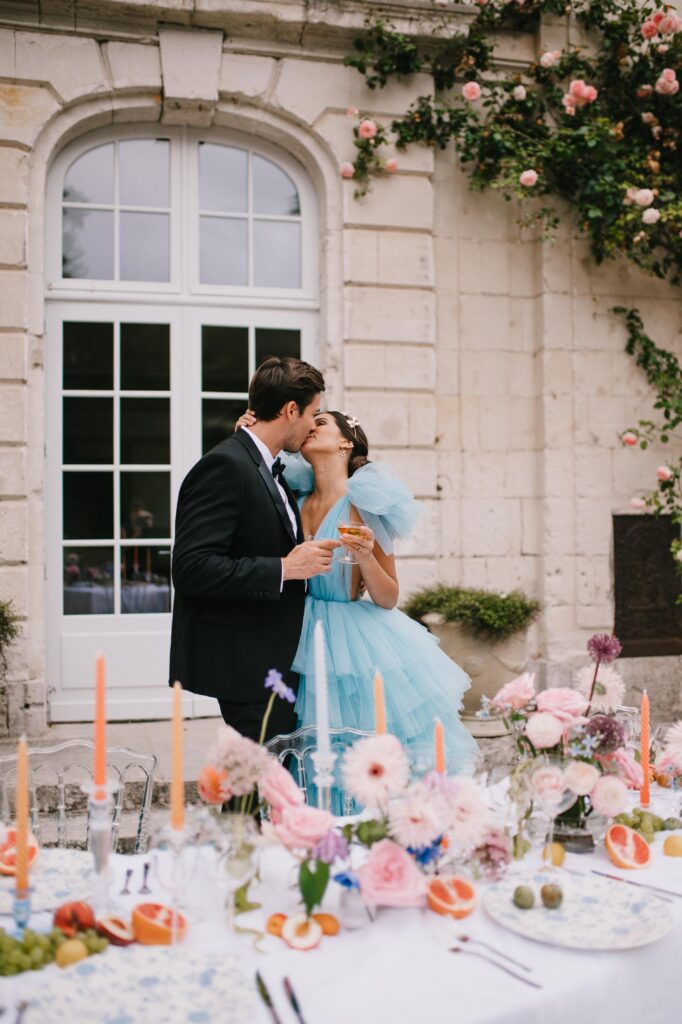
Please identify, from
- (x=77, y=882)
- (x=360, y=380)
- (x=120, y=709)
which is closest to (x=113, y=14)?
(x=360, y=380)

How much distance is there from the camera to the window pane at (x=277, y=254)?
5.72m

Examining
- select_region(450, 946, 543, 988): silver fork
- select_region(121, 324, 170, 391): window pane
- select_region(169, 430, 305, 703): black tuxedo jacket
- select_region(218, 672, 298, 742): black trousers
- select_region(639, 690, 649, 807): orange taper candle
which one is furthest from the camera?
select_region(121, 324, 170, 391): window pane

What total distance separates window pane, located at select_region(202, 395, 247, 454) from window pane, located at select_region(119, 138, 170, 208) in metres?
1.22

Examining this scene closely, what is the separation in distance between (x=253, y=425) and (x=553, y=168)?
3.63m

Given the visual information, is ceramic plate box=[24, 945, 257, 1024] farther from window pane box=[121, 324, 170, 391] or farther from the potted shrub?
window pane box=[121, 324, 170, 391]

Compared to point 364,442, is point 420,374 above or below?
above

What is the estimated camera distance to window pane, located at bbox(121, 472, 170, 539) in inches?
215

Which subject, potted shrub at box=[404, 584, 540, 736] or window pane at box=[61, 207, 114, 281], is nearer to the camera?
potted shrub at box=[404, 584, 540, 736]

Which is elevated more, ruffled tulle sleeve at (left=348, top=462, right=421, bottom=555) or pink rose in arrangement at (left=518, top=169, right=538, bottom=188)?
pink rose in arrangement at (left=518, top=169, right=538, bottom=188)

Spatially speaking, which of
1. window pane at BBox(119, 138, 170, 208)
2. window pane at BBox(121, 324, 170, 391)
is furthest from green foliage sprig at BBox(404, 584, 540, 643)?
window pane at BBox(119, 138, 170, 208)

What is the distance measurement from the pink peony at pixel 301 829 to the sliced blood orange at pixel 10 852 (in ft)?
2.01

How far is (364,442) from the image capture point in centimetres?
335

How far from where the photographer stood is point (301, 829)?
161cm

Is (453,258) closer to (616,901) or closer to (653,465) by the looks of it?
(653,465)
